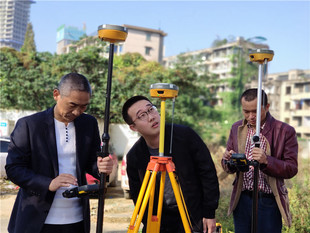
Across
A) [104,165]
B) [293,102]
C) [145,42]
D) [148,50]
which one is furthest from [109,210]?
[293,102]

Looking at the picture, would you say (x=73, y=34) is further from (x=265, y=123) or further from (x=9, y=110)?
(x=265, y=123)

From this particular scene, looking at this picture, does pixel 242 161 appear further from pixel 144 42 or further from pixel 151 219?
pixel 144 42

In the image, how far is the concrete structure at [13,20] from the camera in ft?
102

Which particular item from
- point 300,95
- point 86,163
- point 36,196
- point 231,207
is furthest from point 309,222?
point 300,95

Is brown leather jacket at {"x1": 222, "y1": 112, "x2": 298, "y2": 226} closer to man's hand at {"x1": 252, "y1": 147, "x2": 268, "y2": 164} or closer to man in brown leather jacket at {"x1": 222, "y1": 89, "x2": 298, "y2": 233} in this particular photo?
man in brown leather jacket at {"x1": 222, "y1": 89, "x2": 298, "y2": 233}

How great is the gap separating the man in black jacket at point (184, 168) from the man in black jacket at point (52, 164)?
376mm

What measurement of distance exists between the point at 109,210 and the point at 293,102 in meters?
48.5

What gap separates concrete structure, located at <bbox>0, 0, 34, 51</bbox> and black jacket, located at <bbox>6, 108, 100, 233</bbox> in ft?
81.8

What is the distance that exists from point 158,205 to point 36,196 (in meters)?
0.74

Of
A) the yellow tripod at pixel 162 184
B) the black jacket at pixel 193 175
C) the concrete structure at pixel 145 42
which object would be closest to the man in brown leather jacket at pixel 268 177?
the black jacket at pixel 193 175

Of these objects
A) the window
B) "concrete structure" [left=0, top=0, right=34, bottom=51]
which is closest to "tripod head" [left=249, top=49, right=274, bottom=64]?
"concrete structure" [left=0, top=0, right=34, bottom=51]

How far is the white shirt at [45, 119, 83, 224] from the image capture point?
7.99 ft

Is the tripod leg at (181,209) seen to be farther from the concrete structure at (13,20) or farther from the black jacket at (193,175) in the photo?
the concrete structure at (13,20)

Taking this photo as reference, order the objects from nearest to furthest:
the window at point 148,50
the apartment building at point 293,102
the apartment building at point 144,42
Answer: the apartment building at point 293,102, the apartment building at point 144,42, the window at point 148,50
